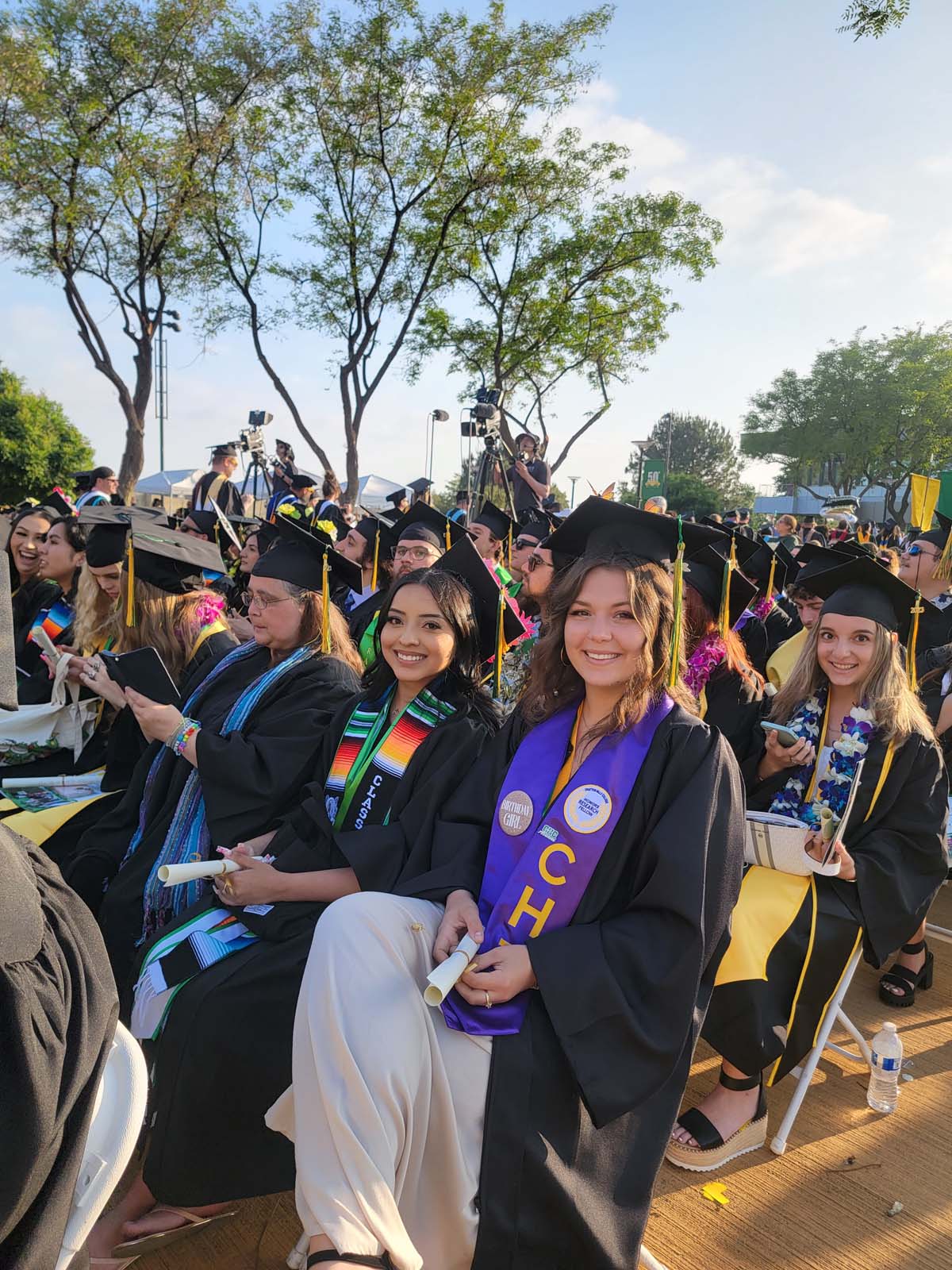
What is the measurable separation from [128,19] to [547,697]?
1745 centimetres

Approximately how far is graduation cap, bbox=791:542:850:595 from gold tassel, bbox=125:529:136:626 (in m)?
2.86

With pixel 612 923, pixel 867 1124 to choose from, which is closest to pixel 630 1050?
pixel 612 923

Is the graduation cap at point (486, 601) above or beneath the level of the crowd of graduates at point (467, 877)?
above

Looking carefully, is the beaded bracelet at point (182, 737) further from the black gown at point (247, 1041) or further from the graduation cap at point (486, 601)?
the graduation cap at point (486, 601)

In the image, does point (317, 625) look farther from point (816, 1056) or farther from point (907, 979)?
point (907, 979)

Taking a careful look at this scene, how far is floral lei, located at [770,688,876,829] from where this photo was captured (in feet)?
10.1

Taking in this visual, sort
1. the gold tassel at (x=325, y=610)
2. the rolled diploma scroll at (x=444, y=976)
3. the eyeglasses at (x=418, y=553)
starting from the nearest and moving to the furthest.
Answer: the rolled diploma scroll at (x=444, y=976)
the gold tassel at (x=325, y=610)
the eyeglasses at (x=418, y=553)

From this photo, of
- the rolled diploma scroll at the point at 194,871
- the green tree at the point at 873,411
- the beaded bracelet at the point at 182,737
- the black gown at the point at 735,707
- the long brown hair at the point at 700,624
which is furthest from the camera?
the green tree at the point at 873,411

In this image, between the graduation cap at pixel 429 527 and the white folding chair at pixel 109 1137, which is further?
the graduation cap at pixel 429 527

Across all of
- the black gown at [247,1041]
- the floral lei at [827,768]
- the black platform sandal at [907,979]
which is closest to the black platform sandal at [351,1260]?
the black gown at [247,1041]

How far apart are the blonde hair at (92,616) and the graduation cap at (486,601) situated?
2065mm

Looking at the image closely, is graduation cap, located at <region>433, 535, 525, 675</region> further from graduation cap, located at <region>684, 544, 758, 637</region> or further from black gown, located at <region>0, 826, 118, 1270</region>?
black gown, located at <region>0, 826, 118, 1270</region>

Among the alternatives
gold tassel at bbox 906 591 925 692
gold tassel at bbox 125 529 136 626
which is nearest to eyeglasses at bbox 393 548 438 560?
gold tassel at bbox 125 529 136 626

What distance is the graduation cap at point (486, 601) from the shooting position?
306 cm
